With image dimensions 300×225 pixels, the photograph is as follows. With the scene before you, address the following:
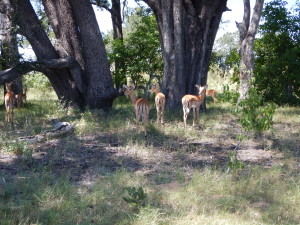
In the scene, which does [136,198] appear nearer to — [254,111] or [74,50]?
[254,111]

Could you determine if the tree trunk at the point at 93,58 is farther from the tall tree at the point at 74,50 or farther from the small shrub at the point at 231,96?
the small shrub at the point at 231,96

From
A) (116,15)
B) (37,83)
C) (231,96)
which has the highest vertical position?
(116,15)

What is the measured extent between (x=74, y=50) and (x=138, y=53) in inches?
200

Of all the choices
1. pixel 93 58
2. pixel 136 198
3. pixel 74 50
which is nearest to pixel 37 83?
pixel 74 50

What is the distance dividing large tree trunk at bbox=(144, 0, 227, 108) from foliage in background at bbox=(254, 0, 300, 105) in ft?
12.3

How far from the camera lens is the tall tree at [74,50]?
494 inches

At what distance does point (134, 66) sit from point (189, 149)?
9562 millimetres

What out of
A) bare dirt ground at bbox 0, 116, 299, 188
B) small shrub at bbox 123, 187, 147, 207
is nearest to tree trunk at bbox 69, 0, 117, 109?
bare dirt ground at bbox 0, 116, 299, 188

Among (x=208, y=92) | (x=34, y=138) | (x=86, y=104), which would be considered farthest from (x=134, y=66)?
(x=34, y=138)

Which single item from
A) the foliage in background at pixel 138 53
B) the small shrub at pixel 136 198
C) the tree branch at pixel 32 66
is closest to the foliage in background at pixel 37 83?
the foliage in background at pixel 138 53

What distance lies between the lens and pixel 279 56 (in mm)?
16375

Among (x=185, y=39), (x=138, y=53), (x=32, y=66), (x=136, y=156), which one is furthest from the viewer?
(x=138, y=53)

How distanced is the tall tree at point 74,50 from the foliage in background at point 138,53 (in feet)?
14.8

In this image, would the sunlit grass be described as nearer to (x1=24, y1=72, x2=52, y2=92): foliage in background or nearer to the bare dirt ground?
the bare dirt ground
